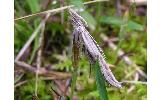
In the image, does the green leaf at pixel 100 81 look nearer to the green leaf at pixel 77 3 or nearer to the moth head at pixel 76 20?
the moth head at pixel 76 20

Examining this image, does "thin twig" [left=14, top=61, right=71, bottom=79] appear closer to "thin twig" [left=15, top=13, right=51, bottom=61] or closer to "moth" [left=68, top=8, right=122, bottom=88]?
"thin twig" [left=15, top=13, right=51, bottom=61]

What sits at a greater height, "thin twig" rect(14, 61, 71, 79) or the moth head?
the moth head

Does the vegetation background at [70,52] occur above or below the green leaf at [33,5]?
below

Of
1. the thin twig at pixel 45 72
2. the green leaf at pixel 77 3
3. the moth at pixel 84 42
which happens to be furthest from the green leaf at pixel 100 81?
the thin twig at pixel 45 72

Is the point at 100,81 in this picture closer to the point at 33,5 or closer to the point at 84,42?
the point at 84,42

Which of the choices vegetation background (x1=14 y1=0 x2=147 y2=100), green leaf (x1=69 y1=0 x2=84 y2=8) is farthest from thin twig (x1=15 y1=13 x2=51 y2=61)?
green leaf (x1=69 y1=0 x2=84 y2=8)

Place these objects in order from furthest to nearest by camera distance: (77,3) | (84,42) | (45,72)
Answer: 1. (45,72)
2. (77,3)
3. (84,42)

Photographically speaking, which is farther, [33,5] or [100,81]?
[33,5]

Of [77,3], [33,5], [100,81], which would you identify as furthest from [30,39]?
[100,81]

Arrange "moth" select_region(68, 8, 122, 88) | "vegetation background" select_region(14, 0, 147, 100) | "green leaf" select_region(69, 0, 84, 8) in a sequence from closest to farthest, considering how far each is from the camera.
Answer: "moth" select_region(68, 8, 122, 88), "green leaf" select_region(69, 0, 84, 8), "vegetation background" select_region(14, 0, 147, 100)
